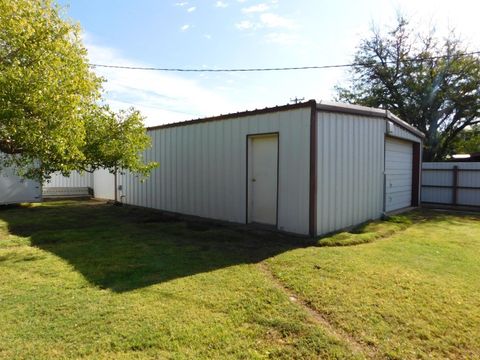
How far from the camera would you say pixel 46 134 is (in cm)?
560

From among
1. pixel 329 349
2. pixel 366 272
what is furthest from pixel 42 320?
pixel 366 272

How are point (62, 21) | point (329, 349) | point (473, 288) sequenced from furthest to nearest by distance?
point (62, 21) → point (473, 288) → point (329, 349)

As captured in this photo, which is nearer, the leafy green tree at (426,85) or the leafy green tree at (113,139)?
the leafy green tree at (113,139)

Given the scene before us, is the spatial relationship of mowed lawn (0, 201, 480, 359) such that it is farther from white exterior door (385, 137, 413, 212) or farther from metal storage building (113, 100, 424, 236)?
white exterior door (385, 137, 413, 212)

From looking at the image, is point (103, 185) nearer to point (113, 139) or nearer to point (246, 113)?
point (113, 139)

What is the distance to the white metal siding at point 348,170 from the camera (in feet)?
24.1

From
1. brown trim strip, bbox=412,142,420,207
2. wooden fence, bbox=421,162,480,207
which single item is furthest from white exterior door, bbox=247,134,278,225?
wooden fence, bbox=421,162,480,207

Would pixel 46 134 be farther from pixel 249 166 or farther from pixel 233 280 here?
pixel 249 166

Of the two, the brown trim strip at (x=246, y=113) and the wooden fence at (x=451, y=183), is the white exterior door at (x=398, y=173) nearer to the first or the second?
the wooden fence at (x=451, y=183)

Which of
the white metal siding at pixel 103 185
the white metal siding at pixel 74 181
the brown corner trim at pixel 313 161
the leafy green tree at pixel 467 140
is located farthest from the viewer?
the leafy green tree at pixel 467 140

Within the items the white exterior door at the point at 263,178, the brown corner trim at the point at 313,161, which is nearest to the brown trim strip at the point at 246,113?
the brown corner trim at the point at 313,161

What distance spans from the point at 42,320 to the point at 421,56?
2556 centimetres

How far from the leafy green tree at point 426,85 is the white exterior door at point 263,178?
14.9 metres

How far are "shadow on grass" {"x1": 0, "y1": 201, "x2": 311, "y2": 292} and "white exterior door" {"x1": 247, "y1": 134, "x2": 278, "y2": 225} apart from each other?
612mm
